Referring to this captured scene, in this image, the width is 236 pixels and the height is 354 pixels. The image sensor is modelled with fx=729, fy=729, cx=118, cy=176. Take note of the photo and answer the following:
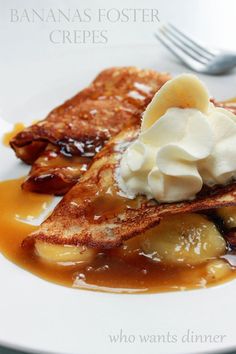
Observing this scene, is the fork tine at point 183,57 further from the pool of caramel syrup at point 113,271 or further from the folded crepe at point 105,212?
the pool of caramel syrup at point 113,271

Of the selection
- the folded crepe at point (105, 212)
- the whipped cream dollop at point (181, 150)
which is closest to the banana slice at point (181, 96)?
the whipped cream dollop at point (181, 150)

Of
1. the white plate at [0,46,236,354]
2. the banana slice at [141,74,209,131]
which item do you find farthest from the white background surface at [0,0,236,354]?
the banana slice at [141,74,209,131]

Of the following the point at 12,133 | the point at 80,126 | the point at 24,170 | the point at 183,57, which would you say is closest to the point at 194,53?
the point at 183,57

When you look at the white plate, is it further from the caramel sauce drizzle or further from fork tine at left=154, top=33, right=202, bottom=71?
fork tine at left=154, top=33, right=202, bottom=71

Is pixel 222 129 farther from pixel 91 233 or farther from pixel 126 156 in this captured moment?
pixel 91 233

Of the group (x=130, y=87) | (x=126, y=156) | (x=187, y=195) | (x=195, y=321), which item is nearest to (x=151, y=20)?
(x=130, y=87)

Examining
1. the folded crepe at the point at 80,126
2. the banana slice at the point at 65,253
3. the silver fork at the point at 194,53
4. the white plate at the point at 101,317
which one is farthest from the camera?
the silver fork at the point at 194,53

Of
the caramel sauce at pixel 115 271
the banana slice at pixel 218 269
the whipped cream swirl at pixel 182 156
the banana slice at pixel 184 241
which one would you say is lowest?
the caramel sauce at pixel 115 271
